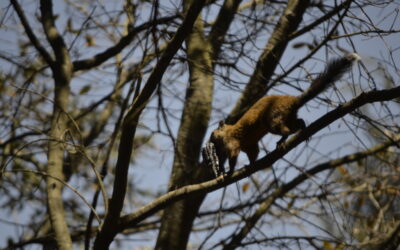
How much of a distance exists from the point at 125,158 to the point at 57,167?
1371 mm

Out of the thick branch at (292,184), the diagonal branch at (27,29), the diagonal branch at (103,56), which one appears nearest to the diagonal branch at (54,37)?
the diagonal branch at (27,29)

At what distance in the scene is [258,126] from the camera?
430cm

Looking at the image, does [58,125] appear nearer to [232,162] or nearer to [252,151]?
[232,162]

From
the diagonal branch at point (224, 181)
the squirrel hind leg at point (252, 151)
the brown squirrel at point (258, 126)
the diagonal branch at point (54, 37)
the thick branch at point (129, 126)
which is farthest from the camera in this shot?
the squirrel hind leg at point (252, 151)

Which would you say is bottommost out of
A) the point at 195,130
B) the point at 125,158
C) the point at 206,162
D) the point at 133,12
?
the point at 125,158

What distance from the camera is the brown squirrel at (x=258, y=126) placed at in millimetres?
4020

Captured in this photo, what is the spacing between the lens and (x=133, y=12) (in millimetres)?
4379

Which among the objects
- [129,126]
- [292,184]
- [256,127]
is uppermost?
[256,127]

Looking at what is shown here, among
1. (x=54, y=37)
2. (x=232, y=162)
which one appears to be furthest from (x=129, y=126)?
(x=54, y=37)

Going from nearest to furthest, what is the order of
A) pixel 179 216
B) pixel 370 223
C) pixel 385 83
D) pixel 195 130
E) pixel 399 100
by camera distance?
pixel 399 100
pixel 385 83
pixel 179 216
pixel 195 130
pixel 370 223

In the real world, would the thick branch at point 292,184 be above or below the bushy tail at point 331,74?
below

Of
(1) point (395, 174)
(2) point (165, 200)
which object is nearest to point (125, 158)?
(2) point (165, 200)

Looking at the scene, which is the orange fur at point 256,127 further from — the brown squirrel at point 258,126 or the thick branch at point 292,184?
the thick branch at point 292,184

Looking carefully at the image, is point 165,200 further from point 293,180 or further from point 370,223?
point 370,223
